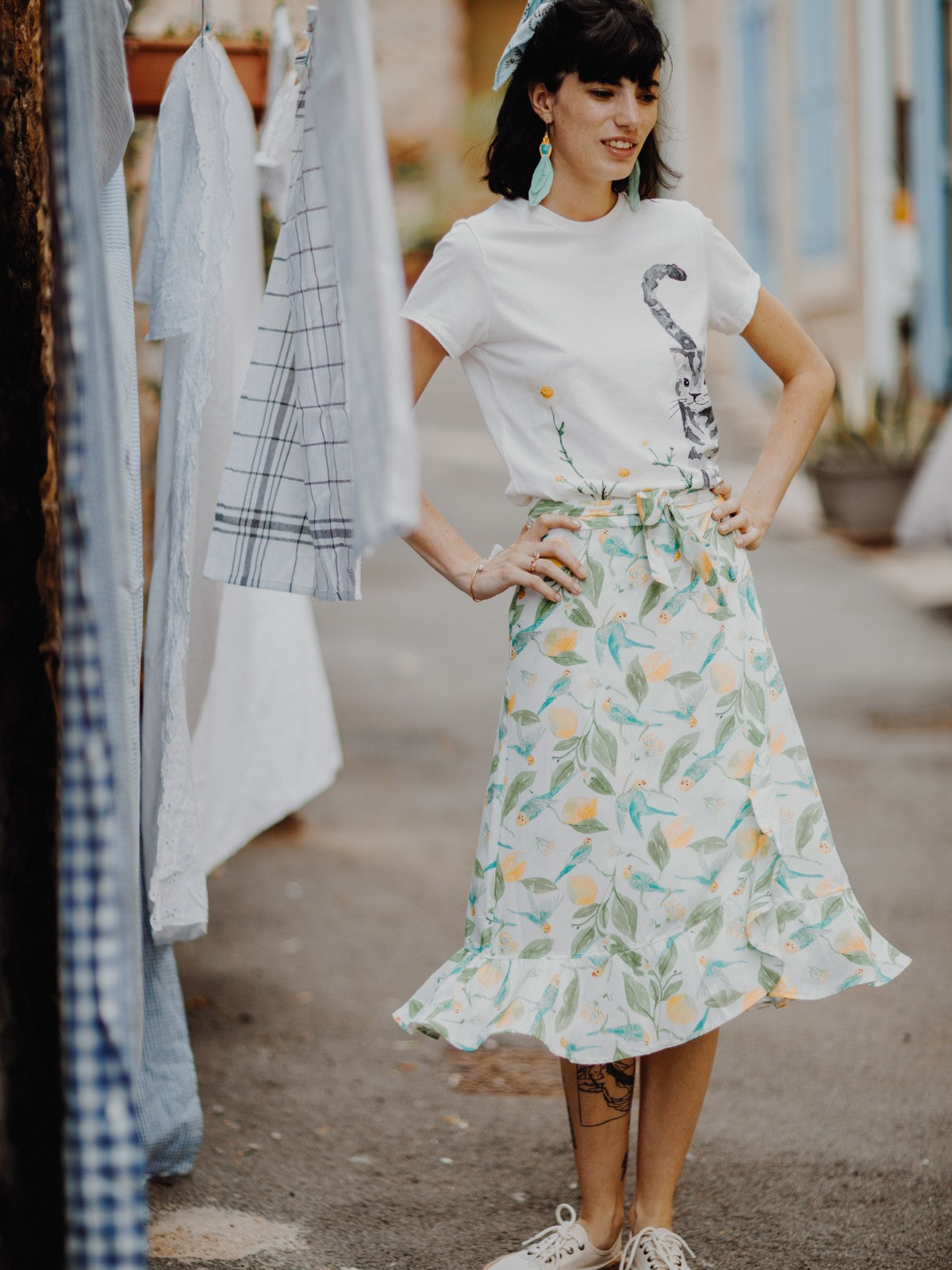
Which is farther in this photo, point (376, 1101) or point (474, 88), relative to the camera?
point (474, 88)

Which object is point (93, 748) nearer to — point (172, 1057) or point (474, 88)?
point (172, 1057)

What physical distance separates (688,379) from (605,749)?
0.57 metres

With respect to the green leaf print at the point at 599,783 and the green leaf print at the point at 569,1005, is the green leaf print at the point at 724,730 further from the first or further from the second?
the green leaf print at the point at 569,1005

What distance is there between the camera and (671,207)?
7.80ft

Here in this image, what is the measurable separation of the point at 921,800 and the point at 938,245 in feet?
19.5

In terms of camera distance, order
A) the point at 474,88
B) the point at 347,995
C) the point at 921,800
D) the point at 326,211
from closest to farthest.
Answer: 1. the point at 326,211
2. the point at 347,995
3. the point at 921,800
4. the point at 474,88

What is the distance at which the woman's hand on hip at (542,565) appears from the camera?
89.1 inches

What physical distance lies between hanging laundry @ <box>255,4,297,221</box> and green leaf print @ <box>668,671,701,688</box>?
135 centimetres

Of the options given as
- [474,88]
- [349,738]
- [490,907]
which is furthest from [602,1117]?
[474,88]

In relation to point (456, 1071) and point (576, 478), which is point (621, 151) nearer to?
point (576, 478)

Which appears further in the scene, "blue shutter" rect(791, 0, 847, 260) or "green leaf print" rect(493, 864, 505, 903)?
"blue shutter" rect(791, 0, 847, 260)

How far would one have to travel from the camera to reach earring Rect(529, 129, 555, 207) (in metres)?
2.30

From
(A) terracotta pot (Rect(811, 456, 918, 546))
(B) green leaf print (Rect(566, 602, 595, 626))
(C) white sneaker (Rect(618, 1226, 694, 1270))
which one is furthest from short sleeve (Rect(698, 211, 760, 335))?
(A) terracotta pot (Rect(811, 456, 918, 546))

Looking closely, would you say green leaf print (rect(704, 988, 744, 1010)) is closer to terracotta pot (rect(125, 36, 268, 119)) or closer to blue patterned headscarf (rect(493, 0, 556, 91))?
blue patterned headscarf (rect(493, 0, 556, 91))
